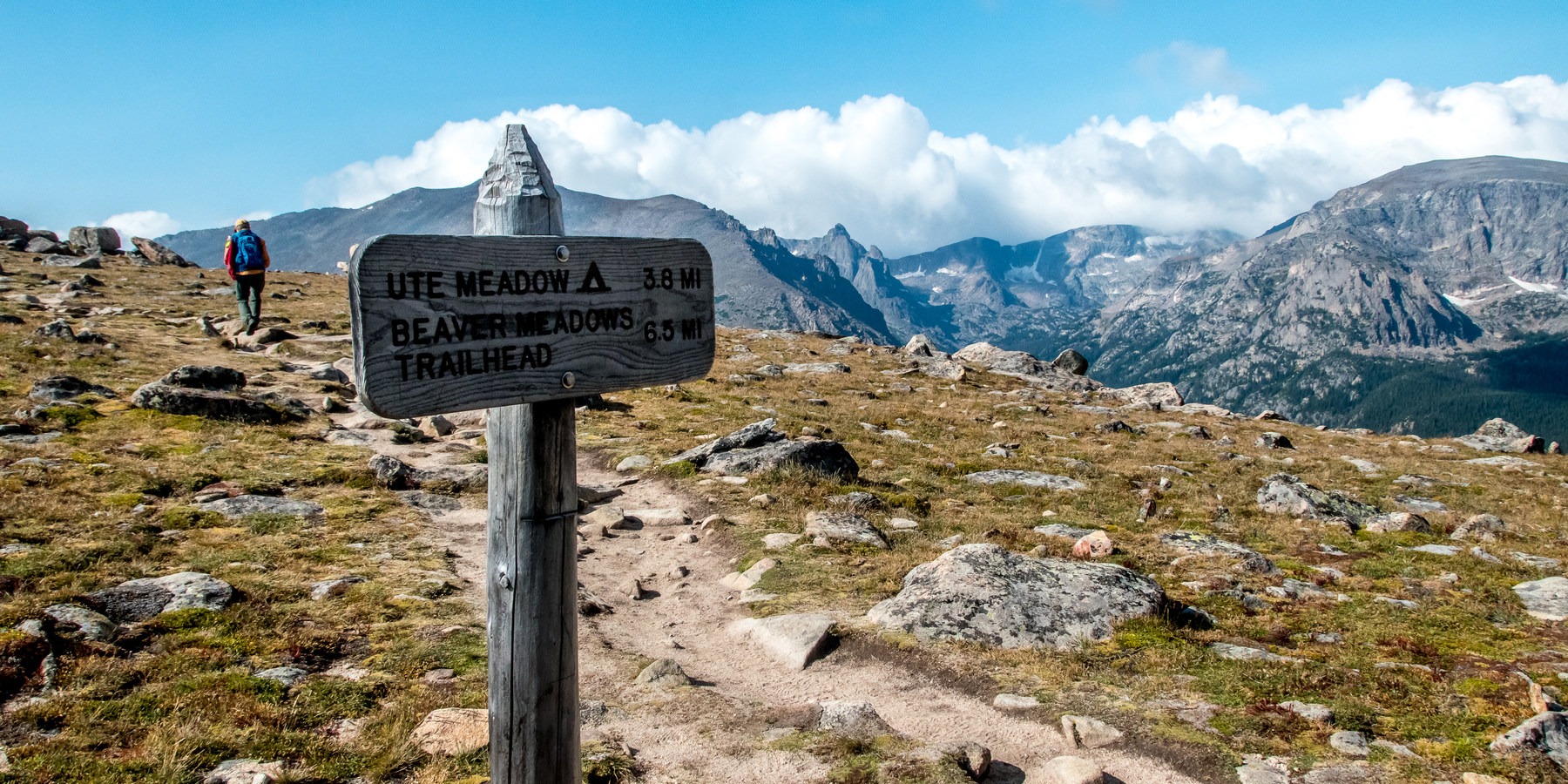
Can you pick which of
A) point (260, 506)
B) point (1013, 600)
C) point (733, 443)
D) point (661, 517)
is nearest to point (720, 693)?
point (1013, 600)

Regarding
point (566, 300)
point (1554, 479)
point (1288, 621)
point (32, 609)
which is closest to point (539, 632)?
point (566, 300)

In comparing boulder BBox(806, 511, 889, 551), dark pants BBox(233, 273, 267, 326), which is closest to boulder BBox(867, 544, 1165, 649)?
boulder BBox(806, 511, 889, 551)

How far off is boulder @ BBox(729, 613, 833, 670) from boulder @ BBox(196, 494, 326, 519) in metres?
7.80

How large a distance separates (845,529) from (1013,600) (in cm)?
432

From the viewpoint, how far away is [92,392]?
20062mm

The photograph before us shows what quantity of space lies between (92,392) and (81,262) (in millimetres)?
44591

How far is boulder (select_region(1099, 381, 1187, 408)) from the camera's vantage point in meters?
46.9

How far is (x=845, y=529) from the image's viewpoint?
588 inches

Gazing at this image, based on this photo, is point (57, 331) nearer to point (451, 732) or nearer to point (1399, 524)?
point (451, 732)

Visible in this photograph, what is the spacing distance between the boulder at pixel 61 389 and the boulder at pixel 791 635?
17513 millimetres

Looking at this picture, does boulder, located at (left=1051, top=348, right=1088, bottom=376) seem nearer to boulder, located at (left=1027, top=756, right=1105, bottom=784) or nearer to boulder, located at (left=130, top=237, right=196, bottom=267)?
boulder, located at (left=1027, top=756, right=1105, bottom=784)

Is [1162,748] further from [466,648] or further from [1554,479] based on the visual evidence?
[1554,479]

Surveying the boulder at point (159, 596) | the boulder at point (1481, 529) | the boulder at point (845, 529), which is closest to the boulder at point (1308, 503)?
the boulder at point (1481, 529)

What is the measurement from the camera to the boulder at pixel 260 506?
1367cm
